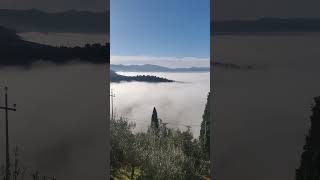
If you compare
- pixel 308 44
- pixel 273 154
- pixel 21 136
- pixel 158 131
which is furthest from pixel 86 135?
pixel 308 44

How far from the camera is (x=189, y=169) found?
24.2 feet

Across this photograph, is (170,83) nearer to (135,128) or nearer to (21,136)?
(135,128)

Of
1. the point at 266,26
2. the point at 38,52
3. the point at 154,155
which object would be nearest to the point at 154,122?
the point at 154,155

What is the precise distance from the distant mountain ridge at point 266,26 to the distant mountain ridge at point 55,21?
1.57 meters

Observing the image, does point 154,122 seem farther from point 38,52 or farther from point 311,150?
point 311,150

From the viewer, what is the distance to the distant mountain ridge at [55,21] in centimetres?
554

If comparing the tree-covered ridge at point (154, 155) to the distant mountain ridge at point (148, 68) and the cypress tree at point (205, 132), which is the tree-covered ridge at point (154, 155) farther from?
the distant mountain ridge at point (148, 68)

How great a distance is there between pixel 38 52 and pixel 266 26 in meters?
3.06

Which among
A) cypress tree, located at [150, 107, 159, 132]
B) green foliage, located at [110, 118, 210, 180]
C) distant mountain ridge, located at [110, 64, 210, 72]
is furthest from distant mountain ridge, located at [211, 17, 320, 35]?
green foliage, located at [110, 118, 210, 180]

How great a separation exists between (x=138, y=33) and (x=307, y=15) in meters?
2.93

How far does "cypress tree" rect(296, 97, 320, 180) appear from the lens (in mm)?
5441

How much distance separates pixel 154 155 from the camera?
7449 millimetres

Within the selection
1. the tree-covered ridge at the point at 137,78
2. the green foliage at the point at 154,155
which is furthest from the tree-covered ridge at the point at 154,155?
the tree-covered ridge at the point at 137,78

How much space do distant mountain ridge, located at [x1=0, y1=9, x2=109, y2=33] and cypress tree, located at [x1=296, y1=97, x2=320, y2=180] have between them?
301 cm
